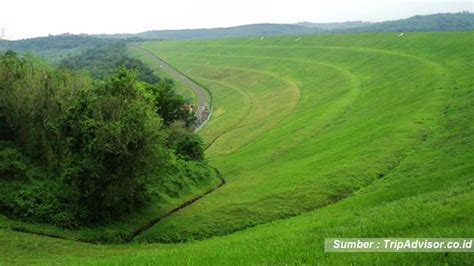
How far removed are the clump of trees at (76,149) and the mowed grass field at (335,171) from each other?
13.8 ft

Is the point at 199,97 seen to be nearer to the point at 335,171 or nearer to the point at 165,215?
the point at 335,171

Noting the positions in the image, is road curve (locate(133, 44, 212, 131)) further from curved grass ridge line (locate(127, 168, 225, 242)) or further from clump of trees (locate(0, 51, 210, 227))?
clump of trees (locate(0, 51, 210, 227))

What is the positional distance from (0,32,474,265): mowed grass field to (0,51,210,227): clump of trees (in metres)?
4.22

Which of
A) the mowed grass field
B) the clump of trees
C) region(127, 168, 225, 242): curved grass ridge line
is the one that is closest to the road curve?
the mowed grass field

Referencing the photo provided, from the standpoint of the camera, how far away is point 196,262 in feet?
69.8

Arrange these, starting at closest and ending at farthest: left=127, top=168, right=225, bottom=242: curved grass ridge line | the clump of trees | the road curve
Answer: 1. the clump of trees
2. left=127, top=168, right=225, bottom=242: curved grass ridge line
3. the road curve

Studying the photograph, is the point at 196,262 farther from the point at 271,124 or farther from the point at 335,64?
the point at 335,64

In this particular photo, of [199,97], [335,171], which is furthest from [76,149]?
[199,97]

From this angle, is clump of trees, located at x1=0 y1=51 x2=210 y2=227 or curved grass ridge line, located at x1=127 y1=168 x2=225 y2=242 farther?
curved grass ridge line, located at x1=127 y1=168 x2=225 y2=242

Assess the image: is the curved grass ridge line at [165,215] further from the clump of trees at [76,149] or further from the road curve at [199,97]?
the road curve at [199,97]

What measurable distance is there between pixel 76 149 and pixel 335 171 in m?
24.4

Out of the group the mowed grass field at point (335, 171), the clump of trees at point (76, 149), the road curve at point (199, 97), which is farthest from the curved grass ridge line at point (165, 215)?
the road curve at point (199, 97)

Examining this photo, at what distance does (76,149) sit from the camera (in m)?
41.9

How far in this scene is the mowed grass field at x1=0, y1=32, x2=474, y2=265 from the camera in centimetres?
2217
